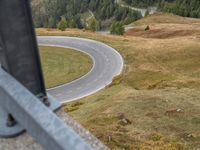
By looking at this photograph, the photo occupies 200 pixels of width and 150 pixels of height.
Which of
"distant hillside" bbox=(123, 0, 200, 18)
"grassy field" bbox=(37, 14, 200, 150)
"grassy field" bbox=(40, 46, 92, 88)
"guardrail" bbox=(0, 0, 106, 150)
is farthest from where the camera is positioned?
"distant hillside" bbox=(123, 0, 200, 18)

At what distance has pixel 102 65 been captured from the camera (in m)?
64.3

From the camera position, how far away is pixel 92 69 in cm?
6278

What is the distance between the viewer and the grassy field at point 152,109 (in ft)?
64.3

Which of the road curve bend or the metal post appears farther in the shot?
the road curve bend

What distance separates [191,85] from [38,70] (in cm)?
3980

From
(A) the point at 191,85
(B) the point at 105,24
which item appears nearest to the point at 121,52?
(A) the point at 191,85

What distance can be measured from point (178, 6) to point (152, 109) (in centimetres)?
12552

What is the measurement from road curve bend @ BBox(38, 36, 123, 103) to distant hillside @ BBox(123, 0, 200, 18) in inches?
2944

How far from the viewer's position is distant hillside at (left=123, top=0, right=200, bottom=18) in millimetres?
140625

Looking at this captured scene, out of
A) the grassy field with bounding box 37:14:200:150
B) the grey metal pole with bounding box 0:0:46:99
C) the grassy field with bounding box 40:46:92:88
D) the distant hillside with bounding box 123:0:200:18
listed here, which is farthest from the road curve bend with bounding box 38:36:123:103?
the distant hillside with bounding box 123:0:200:18

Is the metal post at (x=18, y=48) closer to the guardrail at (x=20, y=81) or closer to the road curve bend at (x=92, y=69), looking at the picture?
the guardrail at (x=20, y=81)

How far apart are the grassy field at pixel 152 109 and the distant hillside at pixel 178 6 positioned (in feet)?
272

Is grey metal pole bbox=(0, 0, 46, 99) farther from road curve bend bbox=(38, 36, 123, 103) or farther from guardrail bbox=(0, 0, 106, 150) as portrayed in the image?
road curve bend bbox=(38, 36, 123, 103)

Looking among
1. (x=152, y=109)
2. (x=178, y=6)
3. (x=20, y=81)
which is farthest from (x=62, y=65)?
(x=178, y=6)
